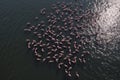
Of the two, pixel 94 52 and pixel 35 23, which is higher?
pixel 35 23

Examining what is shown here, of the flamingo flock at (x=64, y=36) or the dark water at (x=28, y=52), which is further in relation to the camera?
the flamingo flock at (x=64, y=36)

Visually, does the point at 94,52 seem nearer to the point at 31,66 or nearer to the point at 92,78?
the point at 92,78

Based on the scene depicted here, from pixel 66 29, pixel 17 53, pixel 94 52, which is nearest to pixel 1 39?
pixel 17 53

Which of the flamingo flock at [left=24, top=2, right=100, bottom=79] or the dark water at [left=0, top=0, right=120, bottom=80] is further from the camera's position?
the flamingo flock at [left=24, top=2, right=100, bottom=79]
